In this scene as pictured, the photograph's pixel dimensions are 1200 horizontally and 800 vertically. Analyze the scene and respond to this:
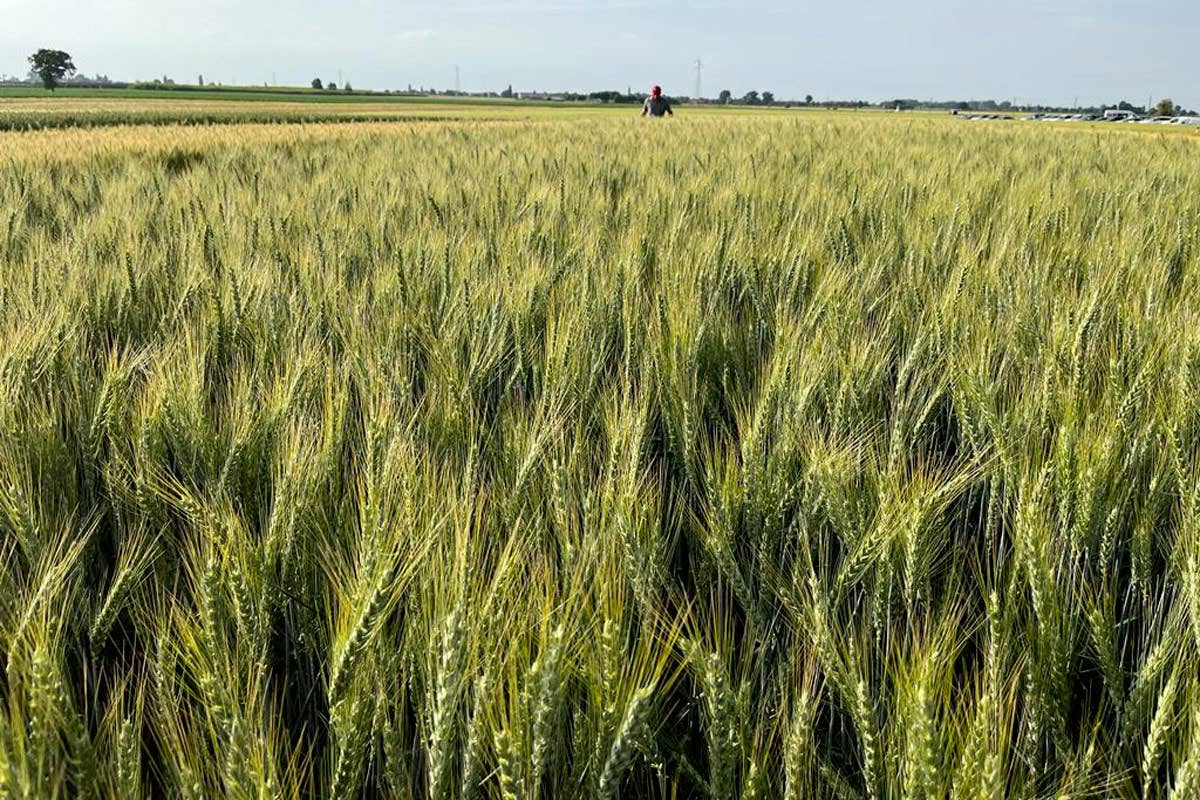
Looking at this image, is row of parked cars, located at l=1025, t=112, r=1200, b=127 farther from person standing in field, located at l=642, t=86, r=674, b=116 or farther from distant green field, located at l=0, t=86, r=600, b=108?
distant green field, located at l=0, t=86, r=600, b=108

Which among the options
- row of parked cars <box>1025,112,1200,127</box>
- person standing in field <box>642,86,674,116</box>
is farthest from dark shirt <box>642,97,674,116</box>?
row of parked cars <box>1025,112,1200,127</box>

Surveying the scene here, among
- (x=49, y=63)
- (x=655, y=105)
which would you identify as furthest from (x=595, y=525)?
(x=49, y=63)

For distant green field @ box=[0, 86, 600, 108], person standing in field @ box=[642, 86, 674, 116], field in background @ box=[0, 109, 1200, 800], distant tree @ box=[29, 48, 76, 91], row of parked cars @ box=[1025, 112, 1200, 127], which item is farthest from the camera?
distant tree @ box=[29, 48, 76, 91]

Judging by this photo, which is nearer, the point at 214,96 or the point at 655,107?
the point at 655,107

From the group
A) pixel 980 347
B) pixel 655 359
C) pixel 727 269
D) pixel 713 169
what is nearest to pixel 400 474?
pixel 655 359

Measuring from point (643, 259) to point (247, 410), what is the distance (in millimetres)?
1498

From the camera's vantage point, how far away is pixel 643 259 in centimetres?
240

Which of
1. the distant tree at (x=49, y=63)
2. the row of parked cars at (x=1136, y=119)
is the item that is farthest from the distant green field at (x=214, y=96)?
the row of parked cars at (x=1136, y=119)

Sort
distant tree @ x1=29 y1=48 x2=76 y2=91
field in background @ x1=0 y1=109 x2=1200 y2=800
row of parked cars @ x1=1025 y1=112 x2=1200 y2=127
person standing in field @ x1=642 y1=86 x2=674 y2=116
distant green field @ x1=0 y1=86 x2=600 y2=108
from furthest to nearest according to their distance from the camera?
1. distant tree @ x1=29 y1=48 x2=76 y2=91
2. distant green field @ x1=0 y1=86 x2=600 y2=108
3. row of parked cars @ x1=1025 y1=112 x2=1200 y2=127
4. person standing in field @ x1=642 y1=86 x2=674 y2=116
5. field in background @ x1=0 y1=109 x2=1200 y2=800

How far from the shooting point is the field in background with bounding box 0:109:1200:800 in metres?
0.67

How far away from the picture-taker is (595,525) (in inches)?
35.9

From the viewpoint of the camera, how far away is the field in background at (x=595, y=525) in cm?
67

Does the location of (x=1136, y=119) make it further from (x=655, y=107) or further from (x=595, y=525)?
(x=595, y=525)

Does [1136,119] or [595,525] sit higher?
[1136,119]
